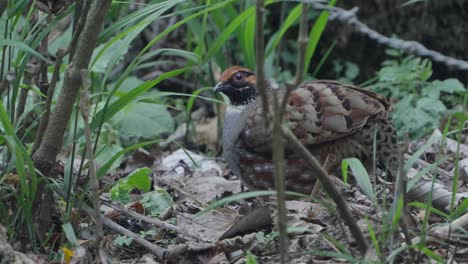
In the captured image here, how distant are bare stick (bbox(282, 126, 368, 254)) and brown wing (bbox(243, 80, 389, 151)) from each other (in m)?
1.92

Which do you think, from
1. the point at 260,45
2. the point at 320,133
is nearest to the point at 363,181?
the point at 260,45

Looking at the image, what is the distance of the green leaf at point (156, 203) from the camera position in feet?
14.5

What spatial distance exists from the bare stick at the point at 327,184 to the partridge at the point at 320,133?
6.20 feet

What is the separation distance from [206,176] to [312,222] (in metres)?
2.14

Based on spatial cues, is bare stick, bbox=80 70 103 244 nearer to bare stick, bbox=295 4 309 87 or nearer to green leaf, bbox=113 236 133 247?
green leaf, bbox=113 236 133 247

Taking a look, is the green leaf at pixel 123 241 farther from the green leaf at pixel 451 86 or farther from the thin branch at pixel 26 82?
the green leaf at pixel 451 86

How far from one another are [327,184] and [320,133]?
207 centimetres

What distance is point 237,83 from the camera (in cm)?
576

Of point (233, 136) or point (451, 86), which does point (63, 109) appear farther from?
point (451, 86)

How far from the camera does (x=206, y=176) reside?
19.6 feet

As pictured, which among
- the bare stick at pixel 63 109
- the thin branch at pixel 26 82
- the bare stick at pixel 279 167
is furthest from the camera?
the thin branch at pixel 26 82

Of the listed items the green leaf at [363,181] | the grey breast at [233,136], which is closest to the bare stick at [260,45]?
the green leaf at [363,181]

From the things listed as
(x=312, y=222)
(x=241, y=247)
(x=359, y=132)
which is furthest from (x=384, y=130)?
(x=241, y=247)

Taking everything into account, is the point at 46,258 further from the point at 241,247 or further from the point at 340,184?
the point at 340,184
